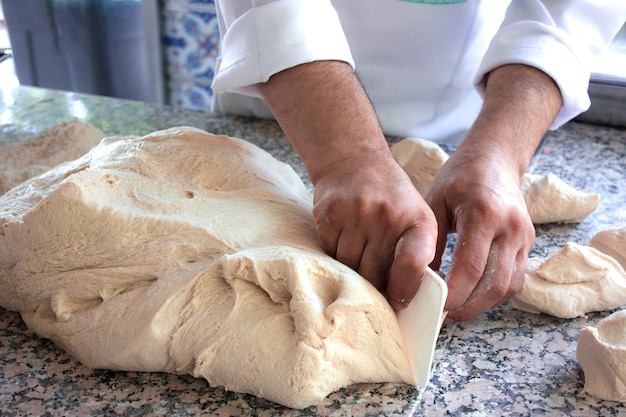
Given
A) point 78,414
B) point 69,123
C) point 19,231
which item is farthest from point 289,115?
point 69,123

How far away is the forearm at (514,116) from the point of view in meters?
1.40

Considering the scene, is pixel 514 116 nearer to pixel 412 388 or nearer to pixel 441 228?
pixel 441 228

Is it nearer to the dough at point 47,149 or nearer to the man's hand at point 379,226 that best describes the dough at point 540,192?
the man's hand at point 379,226

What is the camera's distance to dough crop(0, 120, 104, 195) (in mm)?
1699

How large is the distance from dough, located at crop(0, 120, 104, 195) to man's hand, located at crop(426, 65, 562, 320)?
3.29 feet

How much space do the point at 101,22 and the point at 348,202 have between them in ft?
9.34

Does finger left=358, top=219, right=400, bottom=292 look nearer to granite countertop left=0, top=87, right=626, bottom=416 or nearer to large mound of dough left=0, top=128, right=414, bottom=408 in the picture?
large mound of dough left=0, top=128, right=414, bottom=408

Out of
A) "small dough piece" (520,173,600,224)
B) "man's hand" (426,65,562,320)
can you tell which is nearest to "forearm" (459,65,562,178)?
"man's hand" (426,65,562,320)

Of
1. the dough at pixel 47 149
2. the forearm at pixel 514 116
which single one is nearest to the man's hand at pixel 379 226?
the forearm at pixel 514 116

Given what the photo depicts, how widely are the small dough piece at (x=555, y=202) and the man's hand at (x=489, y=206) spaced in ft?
0.52

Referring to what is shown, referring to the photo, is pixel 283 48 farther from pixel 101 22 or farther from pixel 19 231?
pixel 101 22

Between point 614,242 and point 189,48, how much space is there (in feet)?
9.09

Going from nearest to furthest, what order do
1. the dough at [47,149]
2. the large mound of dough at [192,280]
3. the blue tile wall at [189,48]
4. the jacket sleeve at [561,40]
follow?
the large mound of dough at [192,280] → the jacket sleeve at [561,40] → the dough at [47,149] → the blue tile wall at [189,48]

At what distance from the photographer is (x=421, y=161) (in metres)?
1.65
